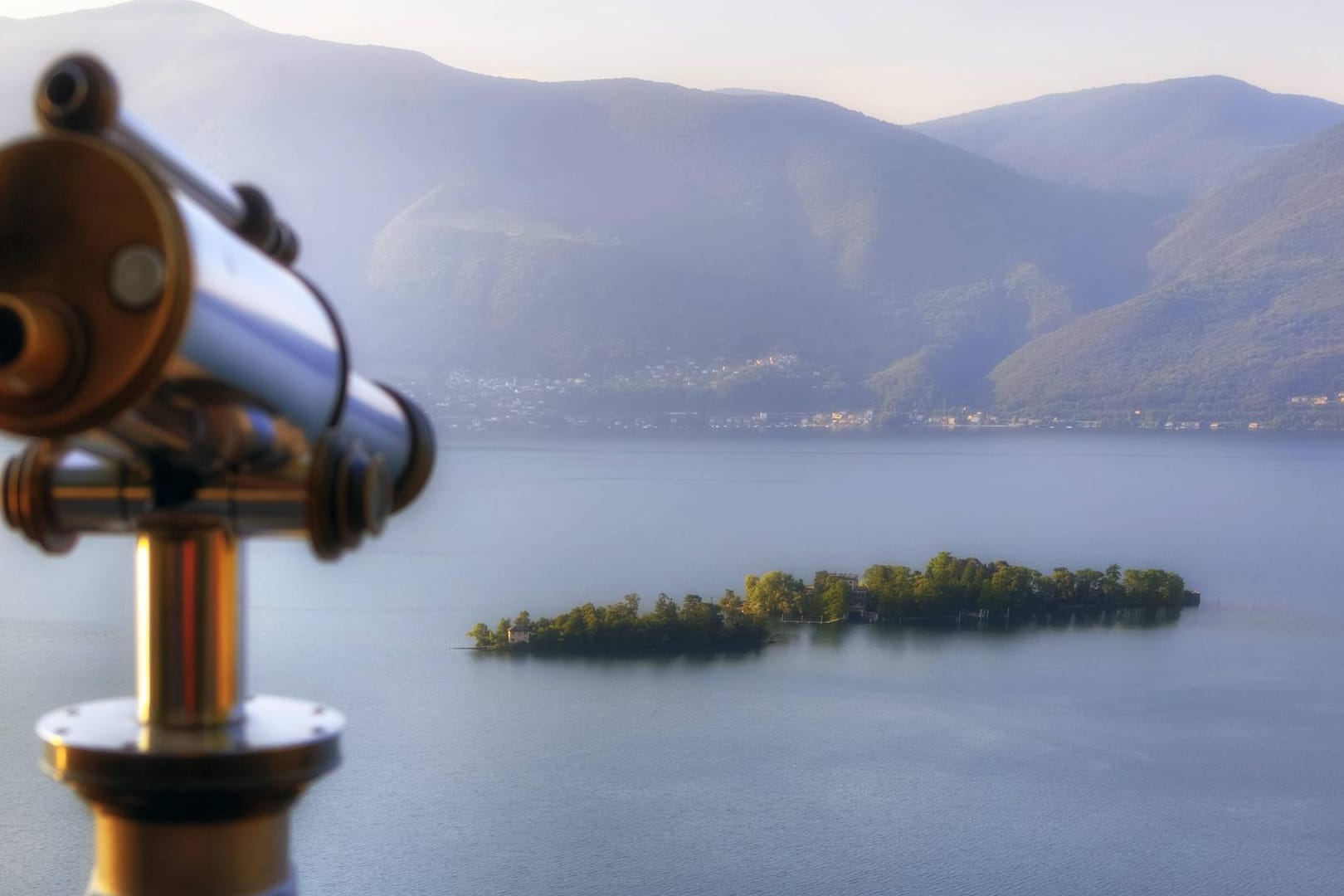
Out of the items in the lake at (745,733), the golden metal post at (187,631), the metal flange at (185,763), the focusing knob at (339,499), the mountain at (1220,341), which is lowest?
the lake at (745,733)

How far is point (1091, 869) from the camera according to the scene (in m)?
17.0

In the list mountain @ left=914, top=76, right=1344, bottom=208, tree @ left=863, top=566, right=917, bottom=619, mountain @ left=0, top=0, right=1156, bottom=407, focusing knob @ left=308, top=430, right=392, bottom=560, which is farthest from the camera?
mountain @ left=914, top=76, right=1344, bottom=208

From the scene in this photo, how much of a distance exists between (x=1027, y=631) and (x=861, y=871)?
13.5m

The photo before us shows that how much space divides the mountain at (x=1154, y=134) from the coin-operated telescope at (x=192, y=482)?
442ft

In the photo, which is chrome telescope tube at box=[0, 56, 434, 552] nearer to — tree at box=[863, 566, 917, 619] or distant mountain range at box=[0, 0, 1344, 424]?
tree at box=[863, 566, 917, 619]

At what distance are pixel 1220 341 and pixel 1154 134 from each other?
5680 cm

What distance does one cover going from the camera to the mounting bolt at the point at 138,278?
394 mm

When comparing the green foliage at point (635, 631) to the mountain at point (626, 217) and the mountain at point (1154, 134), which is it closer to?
the mountain at point (626, 217)

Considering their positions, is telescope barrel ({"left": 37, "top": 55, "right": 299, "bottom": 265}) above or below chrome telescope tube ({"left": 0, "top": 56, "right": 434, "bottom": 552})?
above

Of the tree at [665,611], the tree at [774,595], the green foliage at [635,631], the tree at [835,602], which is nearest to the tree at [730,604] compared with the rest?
the tree at [774,595]

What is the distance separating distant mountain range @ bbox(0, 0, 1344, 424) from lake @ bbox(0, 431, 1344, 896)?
1701 inches

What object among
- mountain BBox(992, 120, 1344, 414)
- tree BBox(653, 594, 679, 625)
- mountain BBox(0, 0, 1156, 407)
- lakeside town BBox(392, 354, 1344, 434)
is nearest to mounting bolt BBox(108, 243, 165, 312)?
tree BBox(653, 594, 679, 625)

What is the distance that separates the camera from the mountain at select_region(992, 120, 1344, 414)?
86.3 m

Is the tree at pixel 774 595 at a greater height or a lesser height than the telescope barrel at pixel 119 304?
lesser
